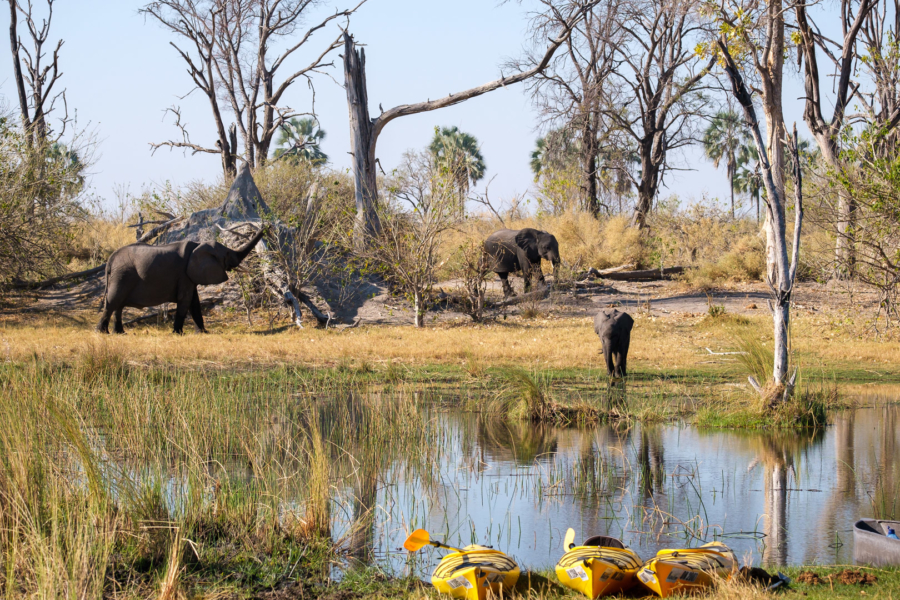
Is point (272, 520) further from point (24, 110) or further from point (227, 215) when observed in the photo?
point (24, 110)

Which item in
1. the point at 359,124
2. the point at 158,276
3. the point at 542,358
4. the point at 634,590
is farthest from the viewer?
the point at 359,124

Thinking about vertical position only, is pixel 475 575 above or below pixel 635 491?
above

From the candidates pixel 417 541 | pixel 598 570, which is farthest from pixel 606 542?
pixel 417 541

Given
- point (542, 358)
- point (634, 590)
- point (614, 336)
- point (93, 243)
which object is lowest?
point (634, 590)

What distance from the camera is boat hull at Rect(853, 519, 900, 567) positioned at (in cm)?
529

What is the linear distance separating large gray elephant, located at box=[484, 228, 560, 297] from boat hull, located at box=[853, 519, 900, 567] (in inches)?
701

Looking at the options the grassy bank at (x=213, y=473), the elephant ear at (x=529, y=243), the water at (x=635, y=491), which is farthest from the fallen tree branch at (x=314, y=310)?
the water at (x=635, y=491)

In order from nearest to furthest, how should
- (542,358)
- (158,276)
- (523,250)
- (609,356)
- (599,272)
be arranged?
(609,356)
(542,358)
(158,276)
(523,250)
(599,272)

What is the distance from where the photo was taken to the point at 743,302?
21.4 m

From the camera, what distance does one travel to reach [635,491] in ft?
23.9

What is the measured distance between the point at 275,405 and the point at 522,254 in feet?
45.7

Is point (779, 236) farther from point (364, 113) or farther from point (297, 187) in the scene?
point (297, 187)

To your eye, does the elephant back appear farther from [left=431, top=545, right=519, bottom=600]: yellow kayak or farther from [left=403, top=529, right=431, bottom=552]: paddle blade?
[left=431, top=545, right=519, bottom=600]: yellow kayak

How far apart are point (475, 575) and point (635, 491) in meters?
2.83
